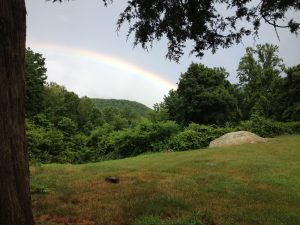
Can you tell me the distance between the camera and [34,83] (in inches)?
2023

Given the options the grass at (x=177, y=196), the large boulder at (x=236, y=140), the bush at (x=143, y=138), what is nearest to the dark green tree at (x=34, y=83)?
the bush at (x=143, y=138)

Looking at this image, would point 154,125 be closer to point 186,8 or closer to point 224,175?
point 224,175

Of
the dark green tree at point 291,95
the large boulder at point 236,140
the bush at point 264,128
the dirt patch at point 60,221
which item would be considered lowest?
the dirt patch at point 60,221

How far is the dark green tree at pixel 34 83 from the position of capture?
163ft

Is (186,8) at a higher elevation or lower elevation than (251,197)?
higher

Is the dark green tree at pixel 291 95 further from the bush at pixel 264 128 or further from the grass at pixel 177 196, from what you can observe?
the grass at pixel 177 196

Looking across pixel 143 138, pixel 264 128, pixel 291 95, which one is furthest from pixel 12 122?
pixel 291 95

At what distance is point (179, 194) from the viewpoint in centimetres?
1151

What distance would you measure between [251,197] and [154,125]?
977 inches

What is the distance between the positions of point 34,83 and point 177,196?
4430 centimetres

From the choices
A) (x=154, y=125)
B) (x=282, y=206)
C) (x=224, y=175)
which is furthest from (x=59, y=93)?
(x=282, y=206)

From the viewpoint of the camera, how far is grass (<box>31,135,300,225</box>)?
28.9 ft

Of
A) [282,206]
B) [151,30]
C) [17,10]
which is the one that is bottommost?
[282,206]

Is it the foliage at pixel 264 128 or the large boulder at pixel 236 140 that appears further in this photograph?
the foliage at pixel 264 128
